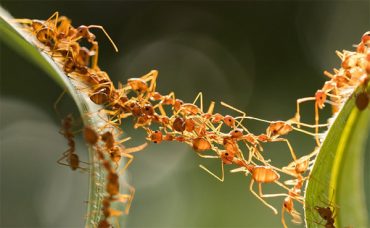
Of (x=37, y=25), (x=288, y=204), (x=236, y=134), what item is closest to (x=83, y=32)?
(x=37, y=25)

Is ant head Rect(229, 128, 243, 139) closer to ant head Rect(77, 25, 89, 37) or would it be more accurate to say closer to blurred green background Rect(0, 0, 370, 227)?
ant head Rect(77, 25, 89, 37)

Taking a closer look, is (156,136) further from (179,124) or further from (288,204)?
(288,204)

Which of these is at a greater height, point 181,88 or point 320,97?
point 320,97

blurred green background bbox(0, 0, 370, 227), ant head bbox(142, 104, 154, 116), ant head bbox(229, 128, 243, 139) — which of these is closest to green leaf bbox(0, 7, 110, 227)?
ant head bbox(142, 104, 154, 116)

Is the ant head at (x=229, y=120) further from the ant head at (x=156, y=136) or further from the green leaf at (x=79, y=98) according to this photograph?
the green leaf at (x=79, y=98)

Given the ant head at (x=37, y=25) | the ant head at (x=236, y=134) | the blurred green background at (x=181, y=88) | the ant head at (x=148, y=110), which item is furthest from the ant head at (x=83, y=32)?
the blurred green background at (x=181, y=88)

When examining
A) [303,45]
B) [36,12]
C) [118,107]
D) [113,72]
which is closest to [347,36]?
[303,45]

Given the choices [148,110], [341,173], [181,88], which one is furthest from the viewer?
[181,88]
